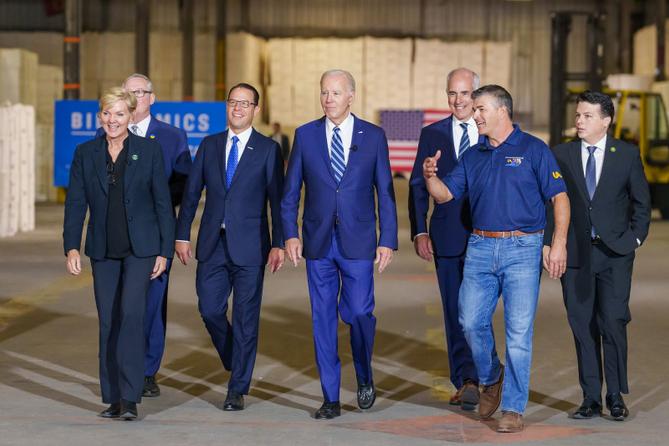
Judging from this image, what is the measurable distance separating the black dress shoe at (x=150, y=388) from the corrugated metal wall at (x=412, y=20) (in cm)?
3607

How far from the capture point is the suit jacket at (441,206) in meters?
7.42

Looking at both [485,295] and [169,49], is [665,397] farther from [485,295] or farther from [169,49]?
[169,49]

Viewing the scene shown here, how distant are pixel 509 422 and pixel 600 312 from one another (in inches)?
32.6

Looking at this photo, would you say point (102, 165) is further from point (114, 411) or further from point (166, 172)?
point (114, 411)

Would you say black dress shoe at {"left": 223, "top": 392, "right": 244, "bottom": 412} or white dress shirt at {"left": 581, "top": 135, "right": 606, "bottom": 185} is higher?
white dress shirt at {"left": 581, "top": 135, "right": 606, "bottom": 185}

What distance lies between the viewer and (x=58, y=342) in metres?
9.78

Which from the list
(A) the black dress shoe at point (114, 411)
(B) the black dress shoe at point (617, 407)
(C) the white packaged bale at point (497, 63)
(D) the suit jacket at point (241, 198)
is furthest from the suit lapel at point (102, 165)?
(C) the white packaged bale at point (497, 63)

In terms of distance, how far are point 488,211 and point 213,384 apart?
88.5 inches

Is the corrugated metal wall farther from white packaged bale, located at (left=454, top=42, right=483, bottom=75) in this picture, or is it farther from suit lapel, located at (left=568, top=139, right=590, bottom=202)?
suit lapel, located at (left=568, top=139, right=590, bottom=202)

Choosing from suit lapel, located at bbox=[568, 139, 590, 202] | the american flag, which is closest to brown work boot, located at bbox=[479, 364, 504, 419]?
suit lapel, located at bbox=[568, 139, 590, 202]

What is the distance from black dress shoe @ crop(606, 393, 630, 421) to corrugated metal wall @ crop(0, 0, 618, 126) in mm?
36613

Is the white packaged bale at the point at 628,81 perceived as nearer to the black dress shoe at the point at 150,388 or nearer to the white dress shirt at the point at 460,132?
the white dress shirt at the point at 460,132

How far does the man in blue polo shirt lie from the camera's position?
6562mm

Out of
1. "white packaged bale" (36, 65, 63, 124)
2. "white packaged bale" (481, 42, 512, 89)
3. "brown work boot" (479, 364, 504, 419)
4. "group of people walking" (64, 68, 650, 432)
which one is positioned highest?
"white packaged bale" (481, 42, 512, 89)
